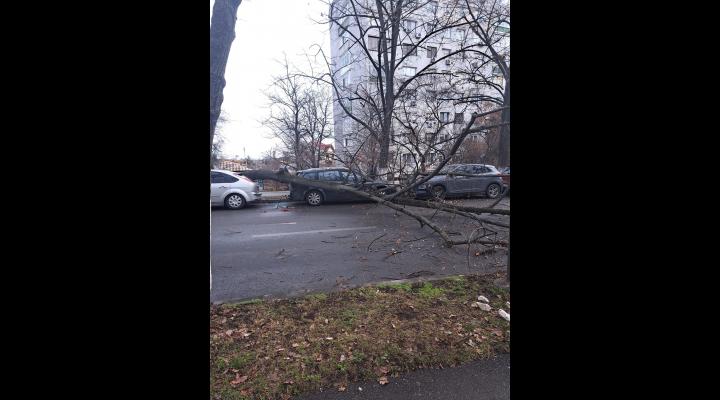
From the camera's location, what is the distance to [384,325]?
116 inches

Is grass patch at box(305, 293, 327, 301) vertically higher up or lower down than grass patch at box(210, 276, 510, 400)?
higher up

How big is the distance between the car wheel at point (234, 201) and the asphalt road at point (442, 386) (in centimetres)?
1090

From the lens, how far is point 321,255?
594cm

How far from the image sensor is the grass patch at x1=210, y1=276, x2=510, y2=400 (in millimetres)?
2299

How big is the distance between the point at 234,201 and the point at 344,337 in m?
10.4

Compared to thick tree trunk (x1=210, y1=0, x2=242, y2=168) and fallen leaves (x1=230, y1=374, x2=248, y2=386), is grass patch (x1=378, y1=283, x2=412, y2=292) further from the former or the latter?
thick tree trunk (x1=210, y1=0, x2=242, y2=168)

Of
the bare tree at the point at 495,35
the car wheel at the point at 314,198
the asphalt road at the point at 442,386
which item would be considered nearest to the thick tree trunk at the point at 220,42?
the asphalt road at the point at 442,386

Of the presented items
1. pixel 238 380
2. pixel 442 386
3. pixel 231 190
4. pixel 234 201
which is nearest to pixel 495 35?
pixel 442 386

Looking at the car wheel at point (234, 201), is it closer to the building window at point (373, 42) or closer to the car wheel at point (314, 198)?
the car wheel at point (314, 198)

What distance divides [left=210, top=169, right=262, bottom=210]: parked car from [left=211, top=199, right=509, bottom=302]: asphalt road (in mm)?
1943

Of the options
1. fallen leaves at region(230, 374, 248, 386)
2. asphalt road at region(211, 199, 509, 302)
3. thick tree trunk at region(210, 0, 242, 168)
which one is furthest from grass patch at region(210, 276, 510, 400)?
thick tree trunk at region(210, 0, 242, 168)
